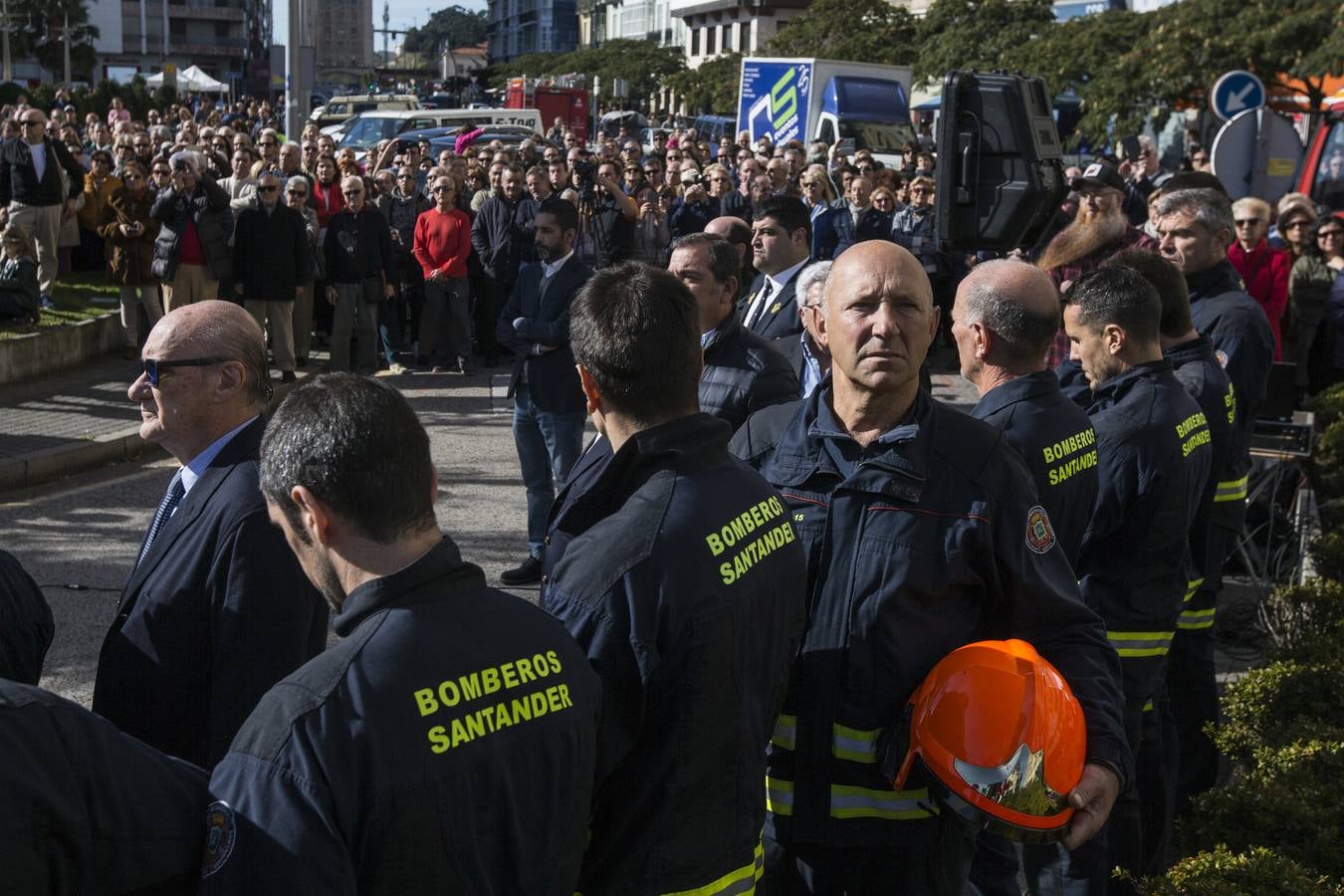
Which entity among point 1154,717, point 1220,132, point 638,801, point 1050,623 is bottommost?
point 1154,717

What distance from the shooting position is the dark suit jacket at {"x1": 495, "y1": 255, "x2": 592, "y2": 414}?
7.58 meters

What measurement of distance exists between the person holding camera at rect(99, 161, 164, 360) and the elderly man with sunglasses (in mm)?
1405

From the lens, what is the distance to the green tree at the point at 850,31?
50.8m

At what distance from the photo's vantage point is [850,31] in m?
52.2

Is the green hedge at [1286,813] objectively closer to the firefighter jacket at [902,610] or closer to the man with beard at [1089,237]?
the firefighter jacket at [902,610]

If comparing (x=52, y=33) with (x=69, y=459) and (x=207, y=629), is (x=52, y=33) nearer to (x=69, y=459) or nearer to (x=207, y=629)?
(x=69, y=459)

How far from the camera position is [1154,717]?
457 cm

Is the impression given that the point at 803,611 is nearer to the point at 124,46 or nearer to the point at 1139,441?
the point at 1139,441

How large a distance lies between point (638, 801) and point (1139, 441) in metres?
2.41

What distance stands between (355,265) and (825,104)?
740 inches

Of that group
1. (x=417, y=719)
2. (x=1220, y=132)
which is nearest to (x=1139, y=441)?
(x=417, y=719)

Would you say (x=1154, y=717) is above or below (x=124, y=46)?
below

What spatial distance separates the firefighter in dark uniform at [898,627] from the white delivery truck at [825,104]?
2676 cm

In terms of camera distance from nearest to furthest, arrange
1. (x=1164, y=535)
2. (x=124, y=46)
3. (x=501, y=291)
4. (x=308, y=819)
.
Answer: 1. (x=308, y=819)
2. (x=1164, y=535)
3. (x=501, y=291)
4. (x=124, y=46)
